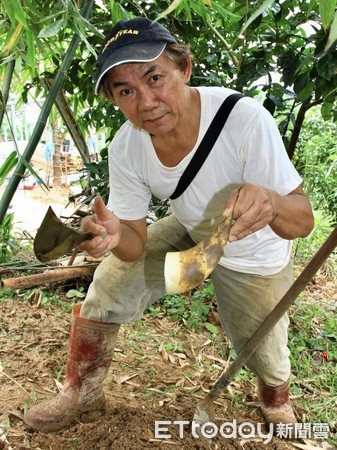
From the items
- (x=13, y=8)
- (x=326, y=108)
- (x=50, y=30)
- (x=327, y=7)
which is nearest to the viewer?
(x=327, y=7)

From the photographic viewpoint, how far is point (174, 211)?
167 centimetres

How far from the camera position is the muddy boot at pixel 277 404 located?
1752 millimetres

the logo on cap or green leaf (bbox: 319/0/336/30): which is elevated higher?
green leaf (bbox: 319/0/336/30)

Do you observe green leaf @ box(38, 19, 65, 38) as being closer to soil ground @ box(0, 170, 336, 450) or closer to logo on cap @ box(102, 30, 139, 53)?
logo on cap @ box(102, 30, 139, 53)

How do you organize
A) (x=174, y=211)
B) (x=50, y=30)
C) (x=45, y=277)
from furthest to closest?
1. (x=45, y=277)
2. (x=174, y=211)
3. (x=50, y=30)

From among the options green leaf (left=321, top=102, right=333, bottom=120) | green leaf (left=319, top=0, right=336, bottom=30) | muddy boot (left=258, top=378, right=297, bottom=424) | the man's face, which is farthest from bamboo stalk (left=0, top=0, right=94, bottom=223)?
green leaf (left=319, top=0, right=336, bottom=30)

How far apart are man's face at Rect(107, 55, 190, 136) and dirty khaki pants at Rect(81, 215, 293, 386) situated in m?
0.58

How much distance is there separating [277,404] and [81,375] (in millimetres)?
794

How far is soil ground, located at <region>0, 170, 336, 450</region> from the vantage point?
1.61 meters

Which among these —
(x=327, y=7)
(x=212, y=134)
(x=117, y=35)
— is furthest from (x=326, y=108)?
(x=327, y=7)

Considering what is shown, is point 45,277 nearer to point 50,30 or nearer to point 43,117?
point 43,117

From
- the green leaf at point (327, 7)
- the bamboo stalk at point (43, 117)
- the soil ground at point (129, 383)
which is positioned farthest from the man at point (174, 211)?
the bamboo stalk at point (43, 117)

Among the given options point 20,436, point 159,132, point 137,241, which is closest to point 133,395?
point 20,436

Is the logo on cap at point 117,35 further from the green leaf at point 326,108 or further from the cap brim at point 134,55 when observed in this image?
the green leaf at point 326,108
